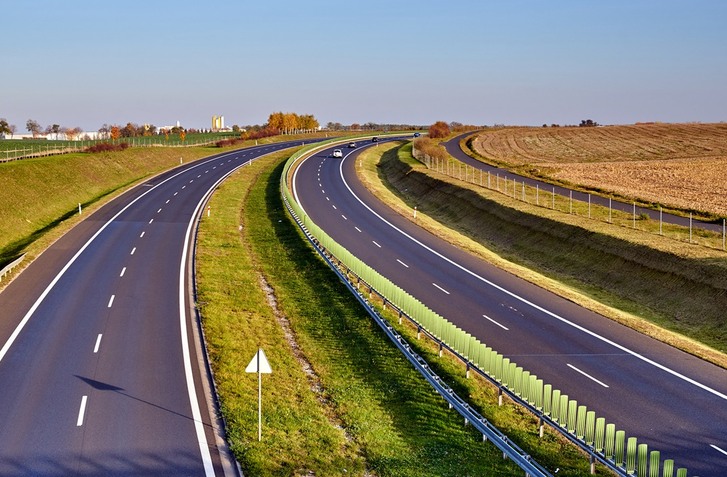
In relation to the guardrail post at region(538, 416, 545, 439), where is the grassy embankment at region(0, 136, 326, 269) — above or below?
above

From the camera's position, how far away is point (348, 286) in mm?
33688

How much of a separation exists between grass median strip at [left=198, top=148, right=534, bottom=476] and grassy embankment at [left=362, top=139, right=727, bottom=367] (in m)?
10.3

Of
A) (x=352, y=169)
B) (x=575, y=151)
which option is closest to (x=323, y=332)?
(x=352, y=169)

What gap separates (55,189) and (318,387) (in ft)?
160

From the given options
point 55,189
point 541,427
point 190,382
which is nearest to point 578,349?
point 541,427

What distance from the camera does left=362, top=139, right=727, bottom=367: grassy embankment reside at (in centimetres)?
3192

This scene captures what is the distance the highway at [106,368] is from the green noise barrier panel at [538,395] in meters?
7.44

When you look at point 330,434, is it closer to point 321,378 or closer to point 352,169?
point 321,378

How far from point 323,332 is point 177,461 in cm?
1178

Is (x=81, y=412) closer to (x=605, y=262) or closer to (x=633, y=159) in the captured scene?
(x=605, y=262)

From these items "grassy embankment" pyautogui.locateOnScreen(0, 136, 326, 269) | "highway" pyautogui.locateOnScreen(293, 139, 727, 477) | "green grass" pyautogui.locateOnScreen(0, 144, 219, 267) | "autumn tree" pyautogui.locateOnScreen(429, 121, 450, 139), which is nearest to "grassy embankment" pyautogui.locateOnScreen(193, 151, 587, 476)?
"highway" pyautogui.locateOnScreen(293, 139, 727, 477)

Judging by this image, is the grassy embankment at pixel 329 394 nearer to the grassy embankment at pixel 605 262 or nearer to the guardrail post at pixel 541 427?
the guardrail post at pixel 541 427

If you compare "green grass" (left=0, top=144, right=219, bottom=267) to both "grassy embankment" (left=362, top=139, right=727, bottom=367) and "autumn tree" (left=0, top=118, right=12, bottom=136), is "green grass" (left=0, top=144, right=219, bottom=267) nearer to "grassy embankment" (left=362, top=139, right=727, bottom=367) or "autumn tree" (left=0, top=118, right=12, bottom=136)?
"grassy embankment" (left=362, top=139, right=727, bottom=367)

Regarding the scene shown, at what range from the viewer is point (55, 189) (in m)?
64.6
